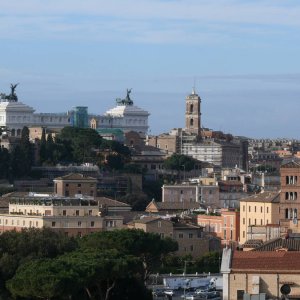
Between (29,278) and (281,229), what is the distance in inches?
891

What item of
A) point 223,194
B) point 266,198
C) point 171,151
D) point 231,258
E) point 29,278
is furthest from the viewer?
point 171,151

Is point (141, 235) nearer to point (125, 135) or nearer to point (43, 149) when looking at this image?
point (43, 149)

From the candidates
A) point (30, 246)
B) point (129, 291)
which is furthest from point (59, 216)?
point (129, 291)

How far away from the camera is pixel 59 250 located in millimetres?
78062

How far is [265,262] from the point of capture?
52031 mm

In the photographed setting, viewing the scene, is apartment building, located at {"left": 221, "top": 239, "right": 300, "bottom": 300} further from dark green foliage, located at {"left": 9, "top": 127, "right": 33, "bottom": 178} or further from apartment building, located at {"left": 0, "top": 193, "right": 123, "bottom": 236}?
dark green foliage, located at {"left": 9, "top": 127, "right": 33, "bottom": 178}

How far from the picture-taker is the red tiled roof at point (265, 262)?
169 ft

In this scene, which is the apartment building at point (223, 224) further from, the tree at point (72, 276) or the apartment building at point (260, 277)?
the apartment building at point (260, 277)

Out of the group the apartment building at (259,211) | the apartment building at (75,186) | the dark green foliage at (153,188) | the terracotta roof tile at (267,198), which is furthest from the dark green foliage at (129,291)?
the dark green foliage at (153,188)

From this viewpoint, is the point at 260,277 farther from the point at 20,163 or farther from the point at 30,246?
the point at 20,163

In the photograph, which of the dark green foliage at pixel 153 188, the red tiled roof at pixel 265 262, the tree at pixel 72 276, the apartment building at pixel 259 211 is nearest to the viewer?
the red tiled roof at pixel 265 262

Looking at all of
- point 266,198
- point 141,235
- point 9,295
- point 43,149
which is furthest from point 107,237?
point 43,149

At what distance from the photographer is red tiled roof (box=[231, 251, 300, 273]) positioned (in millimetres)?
51625

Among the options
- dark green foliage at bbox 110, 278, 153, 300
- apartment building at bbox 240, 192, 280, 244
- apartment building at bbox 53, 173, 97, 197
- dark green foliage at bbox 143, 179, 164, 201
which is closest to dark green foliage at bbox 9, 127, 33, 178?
dark green foliage at bbox 143, 179, 164, 201
